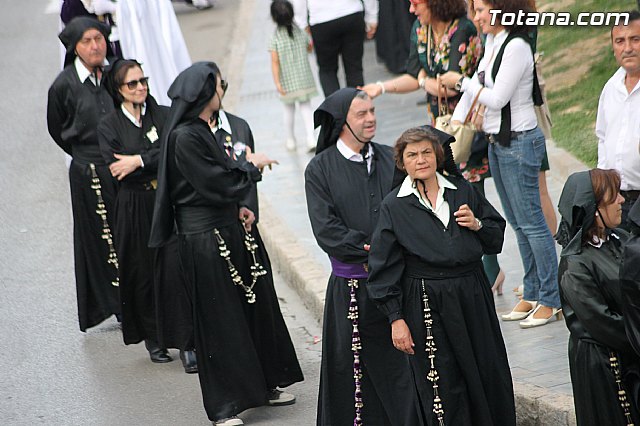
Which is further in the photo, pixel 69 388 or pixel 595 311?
pixel 69 388

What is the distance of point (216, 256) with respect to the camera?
7.36m

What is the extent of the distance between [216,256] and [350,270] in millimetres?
1234

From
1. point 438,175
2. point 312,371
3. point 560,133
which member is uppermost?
point 438,175

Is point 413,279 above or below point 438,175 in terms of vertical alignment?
below

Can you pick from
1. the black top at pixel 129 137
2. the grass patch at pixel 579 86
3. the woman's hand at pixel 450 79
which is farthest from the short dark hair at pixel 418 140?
the grass patch at pixel 579 86

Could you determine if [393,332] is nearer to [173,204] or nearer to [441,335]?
[441,335]

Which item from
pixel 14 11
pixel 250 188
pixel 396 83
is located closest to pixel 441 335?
pixel 250 188

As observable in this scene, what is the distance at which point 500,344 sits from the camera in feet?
19.8

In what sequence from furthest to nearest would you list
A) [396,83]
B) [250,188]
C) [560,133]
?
[560,133], [396,83], [250,188]

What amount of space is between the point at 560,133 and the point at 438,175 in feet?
18.0

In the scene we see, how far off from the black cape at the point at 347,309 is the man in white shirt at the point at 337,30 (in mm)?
6041

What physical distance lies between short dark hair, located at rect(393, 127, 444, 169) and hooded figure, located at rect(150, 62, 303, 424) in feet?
5.09

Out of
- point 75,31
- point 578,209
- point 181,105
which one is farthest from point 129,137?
point 578,209

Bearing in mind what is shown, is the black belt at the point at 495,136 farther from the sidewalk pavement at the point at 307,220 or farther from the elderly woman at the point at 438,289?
the elderly woman at the point at 438,289
